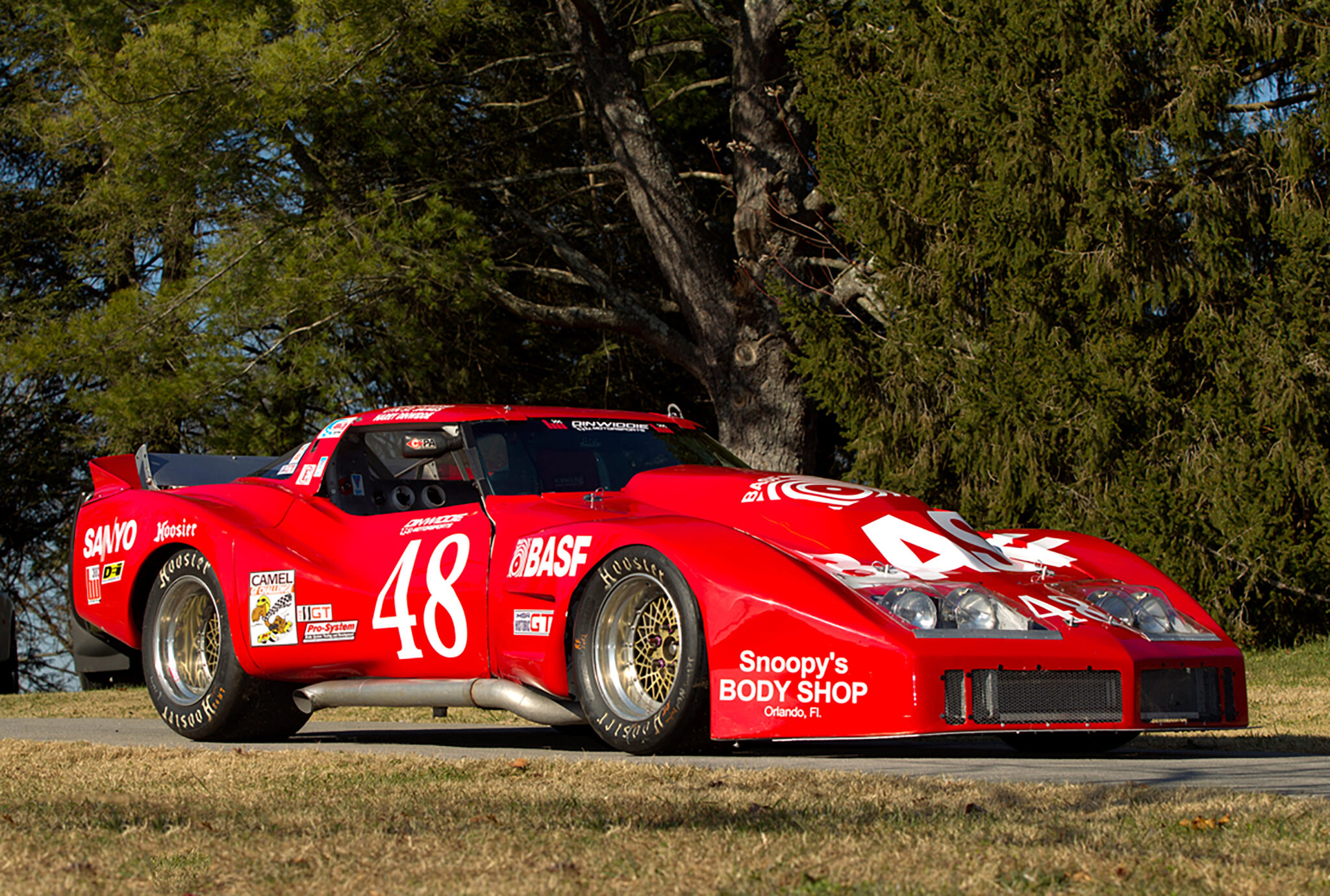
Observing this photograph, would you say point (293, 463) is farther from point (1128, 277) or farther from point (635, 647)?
point (1128, 277)

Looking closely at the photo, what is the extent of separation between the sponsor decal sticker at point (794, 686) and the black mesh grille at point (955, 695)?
0.28 meters

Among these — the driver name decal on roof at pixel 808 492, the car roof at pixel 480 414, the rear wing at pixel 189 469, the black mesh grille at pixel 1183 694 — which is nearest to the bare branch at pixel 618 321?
the rear wing at pixel 189 469

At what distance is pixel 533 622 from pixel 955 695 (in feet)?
5.83

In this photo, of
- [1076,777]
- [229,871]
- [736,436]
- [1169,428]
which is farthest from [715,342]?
[229,871]

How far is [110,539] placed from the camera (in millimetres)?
8258

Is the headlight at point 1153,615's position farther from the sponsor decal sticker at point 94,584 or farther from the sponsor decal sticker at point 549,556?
the sponsor decal sticker at point 94,584

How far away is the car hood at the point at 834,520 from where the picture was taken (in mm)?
6121

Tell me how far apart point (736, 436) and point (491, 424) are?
936cm

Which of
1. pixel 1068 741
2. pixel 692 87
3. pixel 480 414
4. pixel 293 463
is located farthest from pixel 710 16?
pixel 1068 741

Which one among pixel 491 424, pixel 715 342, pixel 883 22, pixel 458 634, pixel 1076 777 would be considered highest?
pixel 883 22

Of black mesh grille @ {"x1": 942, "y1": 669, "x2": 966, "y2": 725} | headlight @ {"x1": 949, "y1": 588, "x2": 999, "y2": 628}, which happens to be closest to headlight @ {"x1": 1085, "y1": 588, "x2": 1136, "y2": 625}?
headlight @ {"x1": 949, "y1": 588, "x2": 999, "y2": 628}

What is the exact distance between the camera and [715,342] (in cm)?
1655

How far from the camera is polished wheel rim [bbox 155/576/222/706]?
7.81 metres

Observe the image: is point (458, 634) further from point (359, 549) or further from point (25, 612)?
point (25, 612)
